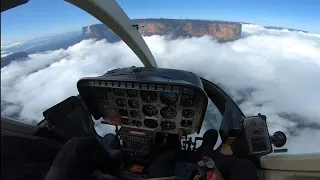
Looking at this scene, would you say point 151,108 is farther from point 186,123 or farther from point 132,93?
point 186,123

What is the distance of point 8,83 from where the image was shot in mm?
783

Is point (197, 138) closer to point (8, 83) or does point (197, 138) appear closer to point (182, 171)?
point (182, 171)

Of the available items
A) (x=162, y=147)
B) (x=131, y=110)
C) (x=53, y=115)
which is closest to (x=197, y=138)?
(x=162, y=147)

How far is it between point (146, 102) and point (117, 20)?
1.78 m

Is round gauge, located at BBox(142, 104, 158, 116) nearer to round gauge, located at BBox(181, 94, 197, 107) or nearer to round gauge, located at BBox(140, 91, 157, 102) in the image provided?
round gauge, located at BBox(140, 91, 157, 102)

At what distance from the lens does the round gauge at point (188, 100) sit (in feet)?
7.33

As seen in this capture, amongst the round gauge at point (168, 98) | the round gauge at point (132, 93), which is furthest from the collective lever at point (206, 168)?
the round gauge at point (132, 93)

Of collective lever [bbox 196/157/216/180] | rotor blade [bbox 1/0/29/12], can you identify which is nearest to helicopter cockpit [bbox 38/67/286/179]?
collective lever [bbox 196/157/216/180]

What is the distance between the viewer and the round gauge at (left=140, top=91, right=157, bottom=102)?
2.34 meters

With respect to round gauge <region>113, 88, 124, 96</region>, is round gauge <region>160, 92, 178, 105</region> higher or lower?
lower

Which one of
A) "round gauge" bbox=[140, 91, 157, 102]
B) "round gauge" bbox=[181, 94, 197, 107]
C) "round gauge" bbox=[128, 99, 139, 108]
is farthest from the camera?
"round gauge" bbox=[128, 99, 139, 108]

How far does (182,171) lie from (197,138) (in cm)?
55

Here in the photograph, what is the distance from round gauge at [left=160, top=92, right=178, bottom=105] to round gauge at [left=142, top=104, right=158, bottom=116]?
16cm

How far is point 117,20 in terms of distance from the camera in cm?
364
